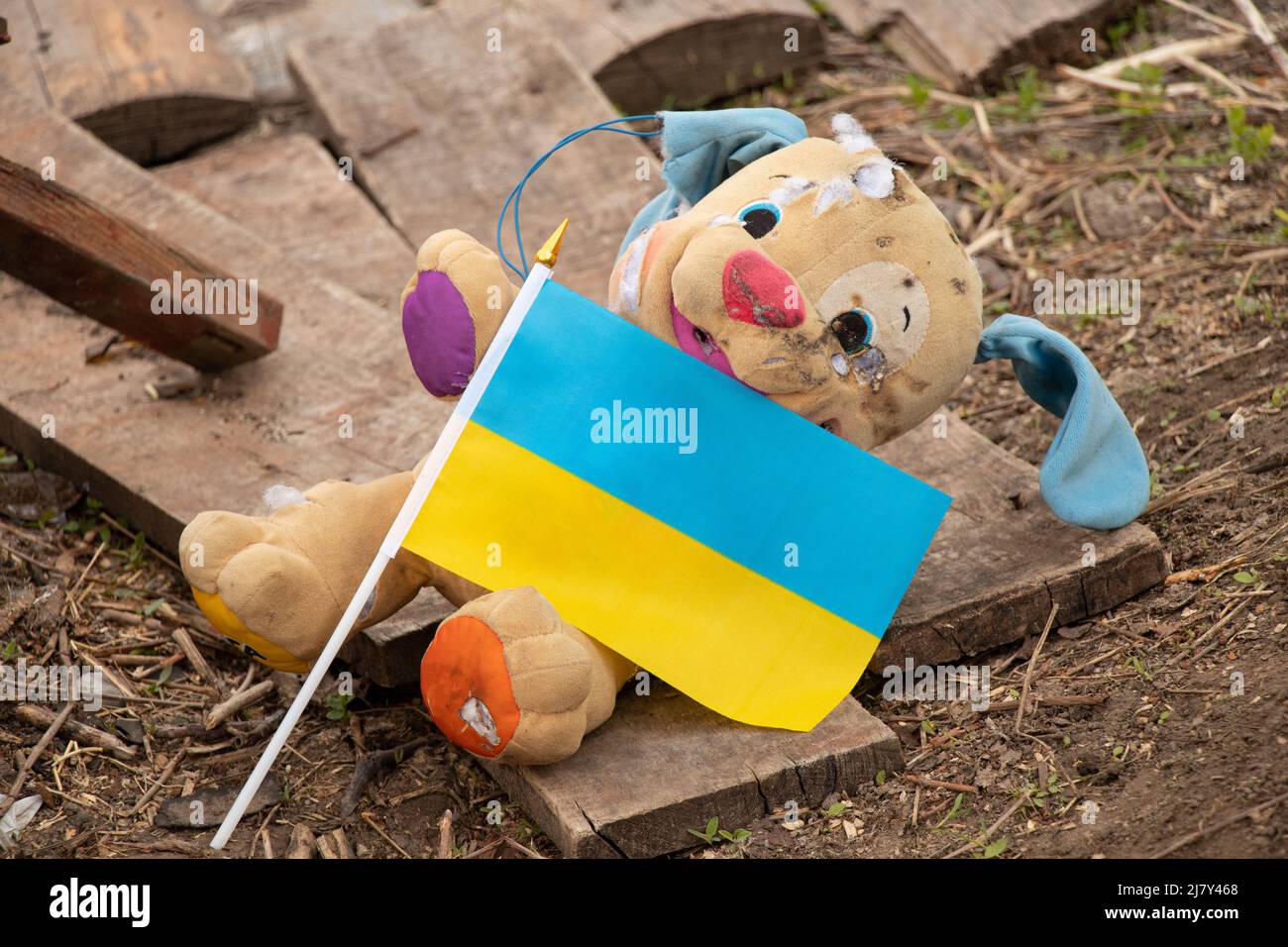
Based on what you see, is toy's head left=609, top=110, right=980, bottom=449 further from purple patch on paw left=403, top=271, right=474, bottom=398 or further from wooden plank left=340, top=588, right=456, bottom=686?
wooden plank left=340, top=588, right=456, bottom=686

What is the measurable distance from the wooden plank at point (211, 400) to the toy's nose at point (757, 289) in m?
1.17

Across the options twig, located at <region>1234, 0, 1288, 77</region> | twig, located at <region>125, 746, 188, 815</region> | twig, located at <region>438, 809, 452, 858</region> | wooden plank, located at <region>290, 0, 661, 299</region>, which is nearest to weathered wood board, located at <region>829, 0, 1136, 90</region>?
twig, located at <region>1234, 0, 1288, 77</region>

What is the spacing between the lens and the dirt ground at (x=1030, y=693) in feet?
7.20

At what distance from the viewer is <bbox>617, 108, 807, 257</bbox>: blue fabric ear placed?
2562 millimetres

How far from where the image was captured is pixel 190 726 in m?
2.65

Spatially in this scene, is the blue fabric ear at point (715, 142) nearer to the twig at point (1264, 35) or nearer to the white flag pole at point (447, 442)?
the white flag pole at point (447, 442)

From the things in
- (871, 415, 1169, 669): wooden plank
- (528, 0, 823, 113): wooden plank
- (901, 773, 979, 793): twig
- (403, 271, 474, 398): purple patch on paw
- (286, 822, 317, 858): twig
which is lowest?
(286, 822, 317, 858): twig

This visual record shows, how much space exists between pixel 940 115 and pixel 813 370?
270 cm

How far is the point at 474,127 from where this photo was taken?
4.27 meters

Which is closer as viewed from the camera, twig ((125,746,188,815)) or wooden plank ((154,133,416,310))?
twig ((125,746,188,815))

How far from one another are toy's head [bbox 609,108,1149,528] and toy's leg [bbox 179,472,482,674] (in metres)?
0.60

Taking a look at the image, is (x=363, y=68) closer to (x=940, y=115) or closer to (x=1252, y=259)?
(x=940, y=115)

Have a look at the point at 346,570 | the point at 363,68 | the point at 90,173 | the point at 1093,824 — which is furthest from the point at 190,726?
the point at 363,68

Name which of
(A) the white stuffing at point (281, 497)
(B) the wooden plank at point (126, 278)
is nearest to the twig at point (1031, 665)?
(A) the white stuffing at point (281, 497)
